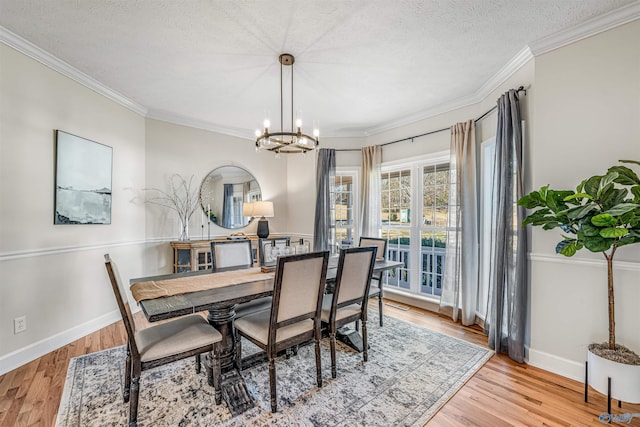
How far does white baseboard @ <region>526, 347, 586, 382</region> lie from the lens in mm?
2217

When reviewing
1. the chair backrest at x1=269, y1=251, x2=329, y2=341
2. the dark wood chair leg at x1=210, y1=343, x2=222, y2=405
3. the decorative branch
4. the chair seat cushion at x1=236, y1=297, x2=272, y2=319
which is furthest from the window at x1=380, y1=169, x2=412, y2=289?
the decorative branch

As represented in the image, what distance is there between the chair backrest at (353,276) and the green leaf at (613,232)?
1476 mm

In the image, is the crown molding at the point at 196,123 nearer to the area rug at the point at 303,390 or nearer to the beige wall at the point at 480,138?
the beige wall at the point at 480,138

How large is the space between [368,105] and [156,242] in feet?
11.7

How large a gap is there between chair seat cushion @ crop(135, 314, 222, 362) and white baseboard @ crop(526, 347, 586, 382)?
8.77ft

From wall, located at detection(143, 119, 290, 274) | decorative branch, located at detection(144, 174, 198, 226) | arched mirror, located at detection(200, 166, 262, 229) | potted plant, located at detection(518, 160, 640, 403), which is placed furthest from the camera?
arched mirror, located at detection(200, 166, 262, 229)

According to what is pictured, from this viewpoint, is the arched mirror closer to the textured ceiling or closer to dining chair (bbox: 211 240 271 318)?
the textured ceiling

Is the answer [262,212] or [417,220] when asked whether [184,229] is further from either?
[417,220]

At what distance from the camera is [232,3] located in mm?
1931

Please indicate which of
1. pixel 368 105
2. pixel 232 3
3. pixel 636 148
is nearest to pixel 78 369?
pixel 232 3

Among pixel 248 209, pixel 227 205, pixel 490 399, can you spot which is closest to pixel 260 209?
pixel 248 209

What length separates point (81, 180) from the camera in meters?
2.98

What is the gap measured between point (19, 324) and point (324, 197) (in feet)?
12.5

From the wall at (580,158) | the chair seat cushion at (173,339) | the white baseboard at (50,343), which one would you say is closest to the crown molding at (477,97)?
the wall at (580,158)
